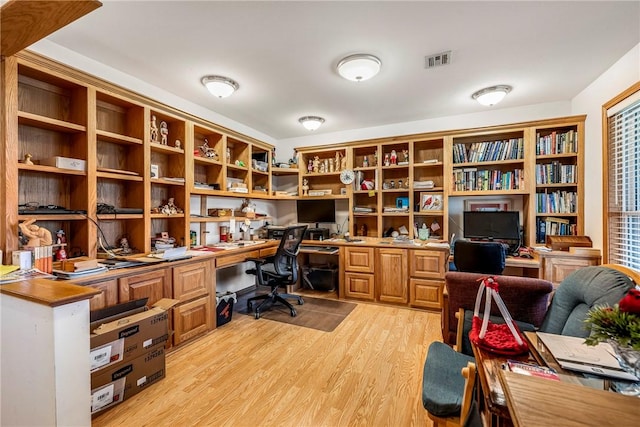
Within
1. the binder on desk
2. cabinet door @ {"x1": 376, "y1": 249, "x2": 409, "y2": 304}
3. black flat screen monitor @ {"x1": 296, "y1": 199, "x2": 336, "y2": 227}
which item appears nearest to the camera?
the binder on desk

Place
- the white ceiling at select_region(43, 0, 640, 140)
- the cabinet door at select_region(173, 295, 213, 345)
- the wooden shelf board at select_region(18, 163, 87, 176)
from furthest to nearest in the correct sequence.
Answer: the cabinet door at select_region(173, 295, 213, 345) → the wooden shelf board at select_region(18, 163, 87, 176) → the white ceiling at select_region(43, 0, 640, 140)

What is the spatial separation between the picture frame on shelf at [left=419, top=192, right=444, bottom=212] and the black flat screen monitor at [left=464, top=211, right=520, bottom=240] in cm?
34

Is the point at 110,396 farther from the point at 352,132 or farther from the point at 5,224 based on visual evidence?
the point at 352,132

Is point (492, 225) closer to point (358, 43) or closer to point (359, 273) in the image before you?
point (359, 273)

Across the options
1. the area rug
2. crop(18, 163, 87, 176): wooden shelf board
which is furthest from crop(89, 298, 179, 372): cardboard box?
the area rug

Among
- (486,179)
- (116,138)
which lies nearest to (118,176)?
(116,138)

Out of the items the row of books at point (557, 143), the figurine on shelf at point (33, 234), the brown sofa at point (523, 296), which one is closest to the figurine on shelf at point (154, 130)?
the figurine on shelf at point (33, 234)

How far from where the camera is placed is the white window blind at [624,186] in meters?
2.14

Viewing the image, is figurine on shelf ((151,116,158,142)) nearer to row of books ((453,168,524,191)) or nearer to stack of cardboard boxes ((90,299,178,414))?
stack of cardboard boxes ((90,299,178,414))

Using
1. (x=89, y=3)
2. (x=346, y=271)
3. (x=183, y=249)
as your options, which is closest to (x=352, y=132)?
(x=346, y=271)

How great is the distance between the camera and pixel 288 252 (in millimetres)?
3244

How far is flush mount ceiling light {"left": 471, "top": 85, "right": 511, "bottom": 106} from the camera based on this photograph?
282 centimetres

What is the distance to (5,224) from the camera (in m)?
1.74

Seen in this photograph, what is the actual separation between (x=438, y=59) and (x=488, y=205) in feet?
7.18
